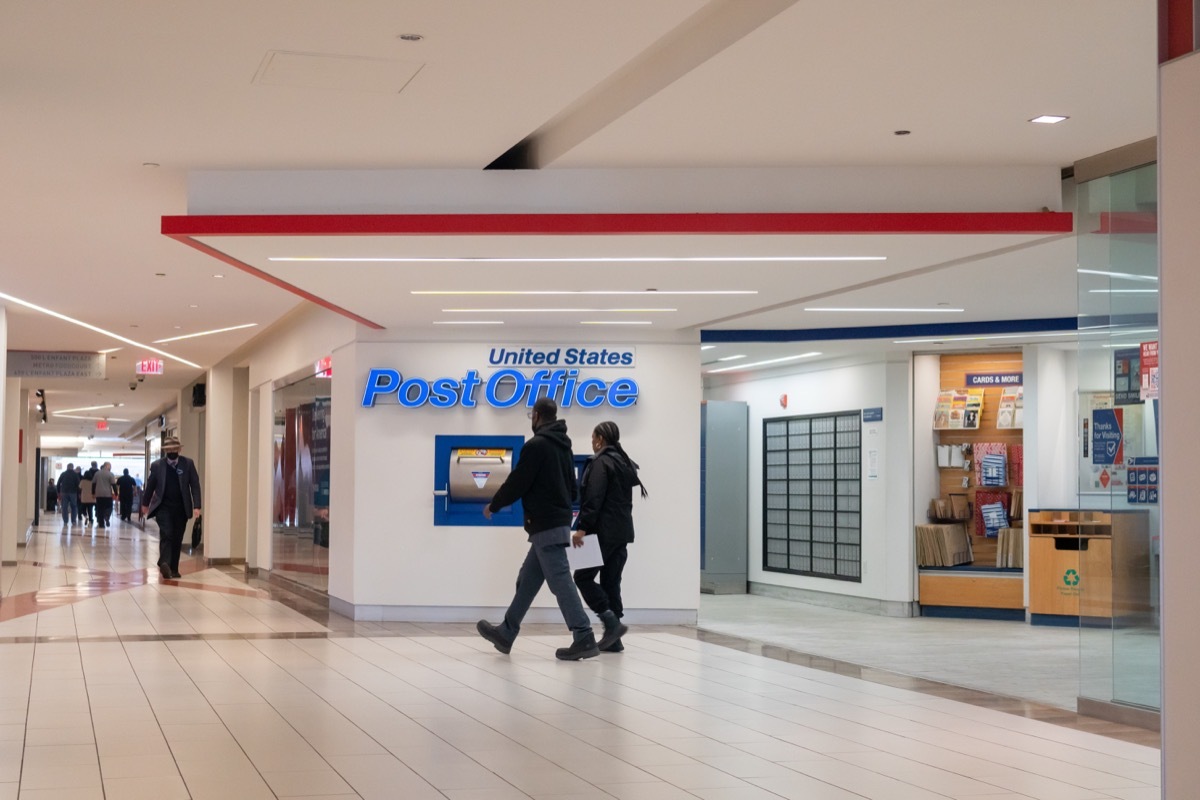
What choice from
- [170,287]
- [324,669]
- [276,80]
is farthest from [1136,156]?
[170,287]

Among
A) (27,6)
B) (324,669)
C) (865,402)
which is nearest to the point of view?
(27,6)

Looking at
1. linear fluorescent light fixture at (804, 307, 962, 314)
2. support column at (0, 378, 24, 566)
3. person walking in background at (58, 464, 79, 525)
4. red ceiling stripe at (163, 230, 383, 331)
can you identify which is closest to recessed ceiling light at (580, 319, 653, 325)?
linear fluorescent light fixture at (804, 307, 962, 314)

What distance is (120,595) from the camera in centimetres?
1295

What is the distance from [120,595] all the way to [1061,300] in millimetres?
9242

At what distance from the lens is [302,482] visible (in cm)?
1402

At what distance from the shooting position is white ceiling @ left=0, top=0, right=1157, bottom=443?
470cm

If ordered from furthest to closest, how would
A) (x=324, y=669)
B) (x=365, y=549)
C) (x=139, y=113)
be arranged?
(x=365, y=549)
(x=324, y=669)
(x=139, y=113)

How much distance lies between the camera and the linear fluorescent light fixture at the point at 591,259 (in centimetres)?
755

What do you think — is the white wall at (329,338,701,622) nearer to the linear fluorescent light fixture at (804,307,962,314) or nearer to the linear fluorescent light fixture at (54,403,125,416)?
the linear fluorescent light fixture at (804,307,962,314)

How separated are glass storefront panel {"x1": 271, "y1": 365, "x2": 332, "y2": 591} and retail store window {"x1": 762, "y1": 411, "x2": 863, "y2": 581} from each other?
482cm

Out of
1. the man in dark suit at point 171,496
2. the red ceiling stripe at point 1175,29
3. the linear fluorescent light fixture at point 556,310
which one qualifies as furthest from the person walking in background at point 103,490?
the red ceiling stripe at point 1175,29

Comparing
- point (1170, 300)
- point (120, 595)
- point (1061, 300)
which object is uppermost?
point (1061, 300)

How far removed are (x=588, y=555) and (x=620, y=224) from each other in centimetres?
329

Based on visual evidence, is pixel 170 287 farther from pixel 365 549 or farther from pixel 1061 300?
pixel 1061 300
